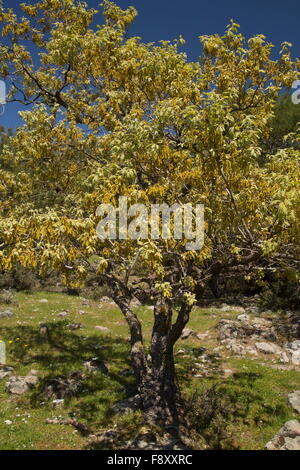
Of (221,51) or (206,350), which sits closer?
(221,51)

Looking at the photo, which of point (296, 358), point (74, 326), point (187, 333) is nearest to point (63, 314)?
point (74, 326)

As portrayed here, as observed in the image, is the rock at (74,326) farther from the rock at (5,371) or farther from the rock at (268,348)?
the rock at (268,348)

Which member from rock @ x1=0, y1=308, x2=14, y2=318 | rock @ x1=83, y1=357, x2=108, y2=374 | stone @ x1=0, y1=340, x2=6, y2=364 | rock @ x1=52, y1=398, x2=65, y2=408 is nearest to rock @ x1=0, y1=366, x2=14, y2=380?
stone @ x1=0, y1=340, x2=6, y2=364

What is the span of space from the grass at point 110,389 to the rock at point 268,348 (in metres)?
0.68

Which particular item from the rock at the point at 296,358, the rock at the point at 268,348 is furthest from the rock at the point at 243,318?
the rock at the point at 296,358

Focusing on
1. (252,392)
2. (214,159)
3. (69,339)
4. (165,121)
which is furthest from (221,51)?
(69,339)

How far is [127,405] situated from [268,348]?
7528 mm

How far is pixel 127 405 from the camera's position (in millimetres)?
10781

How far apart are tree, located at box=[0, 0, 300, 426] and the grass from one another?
1.31 m

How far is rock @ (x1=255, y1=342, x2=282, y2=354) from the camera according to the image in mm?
15680

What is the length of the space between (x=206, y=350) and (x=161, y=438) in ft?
24.3

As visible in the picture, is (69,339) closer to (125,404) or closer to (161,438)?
(125,404)

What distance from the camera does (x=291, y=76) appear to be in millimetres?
10391
